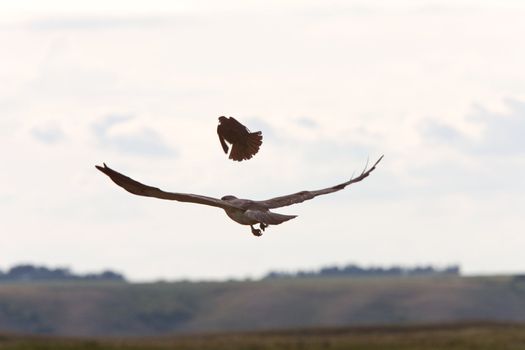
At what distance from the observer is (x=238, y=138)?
10.0m

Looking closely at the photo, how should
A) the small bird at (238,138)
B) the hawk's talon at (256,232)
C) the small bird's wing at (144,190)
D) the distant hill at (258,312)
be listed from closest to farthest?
the small bird's wing at (144,190) → the hawk's talon at (256,232) → the small bird at (238,138) → the distant hill at (258,312)

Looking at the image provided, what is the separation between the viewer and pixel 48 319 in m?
189

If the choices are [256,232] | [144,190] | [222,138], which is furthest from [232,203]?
[222,138]

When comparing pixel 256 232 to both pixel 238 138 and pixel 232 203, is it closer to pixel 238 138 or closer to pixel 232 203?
pixel 232 203

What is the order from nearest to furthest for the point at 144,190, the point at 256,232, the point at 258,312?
1. the point at 144,190
2. the point at 256,232
3. the point at 258,312

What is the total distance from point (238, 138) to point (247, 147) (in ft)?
0.28

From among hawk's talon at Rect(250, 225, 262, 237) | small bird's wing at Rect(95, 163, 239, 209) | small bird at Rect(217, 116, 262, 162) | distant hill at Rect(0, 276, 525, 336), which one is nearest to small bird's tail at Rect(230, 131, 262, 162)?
small bird at Rect(217, 116, 262, 162)

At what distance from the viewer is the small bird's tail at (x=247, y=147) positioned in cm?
997

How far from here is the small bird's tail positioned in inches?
392

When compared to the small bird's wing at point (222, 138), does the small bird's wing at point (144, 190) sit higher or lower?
lower

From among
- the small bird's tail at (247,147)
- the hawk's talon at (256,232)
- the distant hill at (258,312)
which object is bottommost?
the hawk's talon at (256,232)

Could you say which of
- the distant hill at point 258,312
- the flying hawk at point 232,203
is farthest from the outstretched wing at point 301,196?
the distant hill at point 258,312

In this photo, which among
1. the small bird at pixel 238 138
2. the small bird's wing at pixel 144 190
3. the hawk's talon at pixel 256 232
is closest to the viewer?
the small bird's wing at pixel 144 190

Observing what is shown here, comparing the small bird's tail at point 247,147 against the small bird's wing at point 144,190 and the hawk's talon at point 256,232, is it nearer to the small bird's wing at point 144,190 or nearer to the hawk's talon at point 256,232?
the hawk's talon at point 256,232
